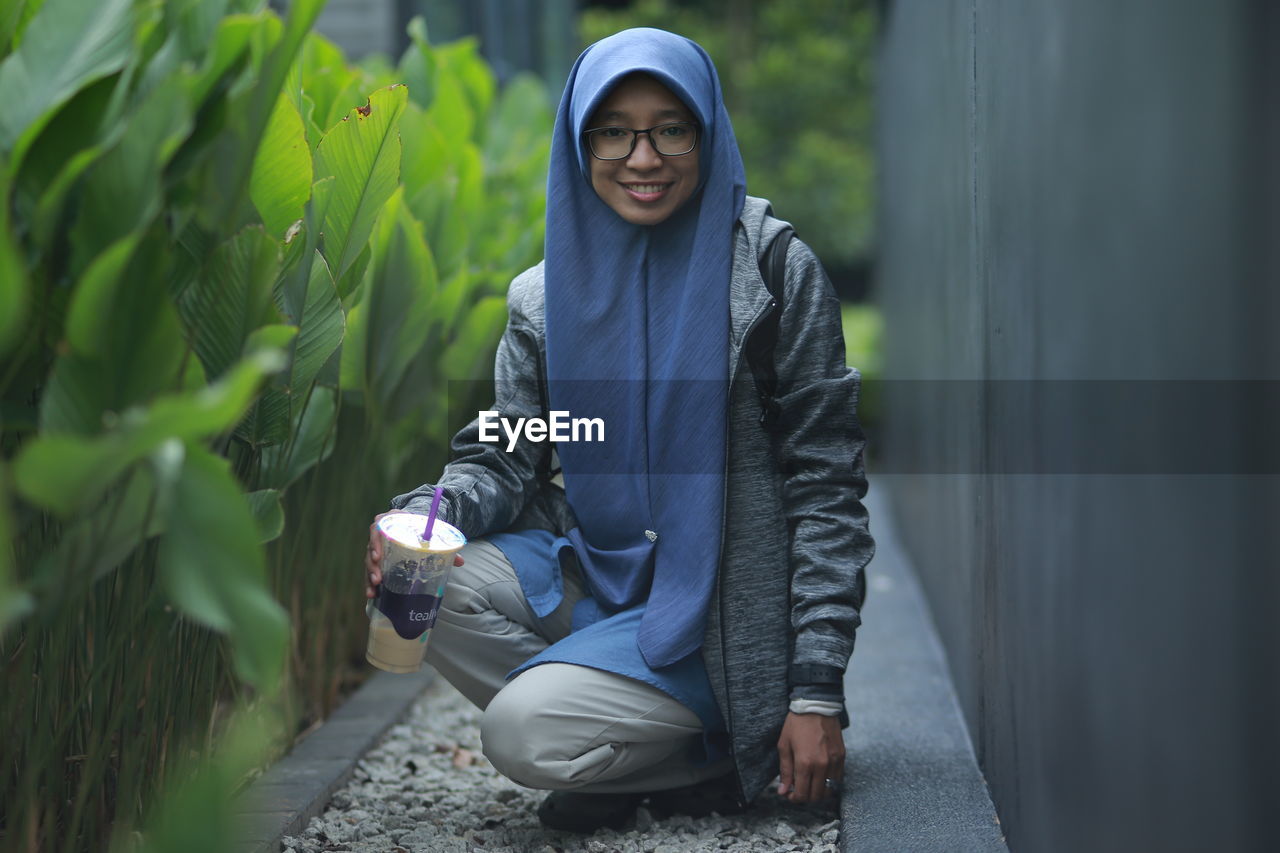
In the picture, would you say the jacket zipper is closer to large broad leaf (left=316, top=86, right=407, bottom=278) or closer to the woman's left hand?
the woman's left hand

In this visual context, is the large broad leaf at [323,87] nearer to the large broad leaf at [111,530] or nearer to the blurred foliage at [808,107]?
the large broad leaf at [111,530]

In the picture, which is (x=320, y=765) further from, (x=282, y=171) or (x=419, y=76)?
(x=419, y=76)

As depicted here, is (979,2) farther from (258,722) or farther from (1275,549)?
(258,722)

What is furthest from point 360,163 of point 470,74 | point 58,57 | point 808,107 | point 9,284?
point 808,107

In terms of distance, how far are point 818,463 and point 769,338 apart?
0.19 metres

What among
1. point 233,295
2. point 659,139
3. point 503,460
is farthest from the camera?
point 503,460

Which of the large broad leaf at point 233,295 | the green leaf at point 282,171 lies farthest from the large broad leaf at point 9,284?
the green leaf at point 282,171

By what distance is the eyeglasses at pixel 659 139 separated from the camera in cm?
200

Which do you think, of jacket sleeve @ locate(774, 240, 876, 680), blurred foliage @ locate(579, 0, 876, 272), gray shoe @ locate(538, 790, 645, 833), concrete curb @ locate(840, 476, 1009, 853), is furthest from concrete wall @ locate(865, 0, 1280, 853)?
blurred foliage @ locate(579, 0, 876, 272)

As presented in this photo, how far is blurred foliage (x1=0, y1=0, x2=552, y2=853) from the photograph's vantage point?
123cm

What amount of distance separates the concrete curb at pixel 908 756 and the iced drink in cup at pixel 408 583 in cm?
65

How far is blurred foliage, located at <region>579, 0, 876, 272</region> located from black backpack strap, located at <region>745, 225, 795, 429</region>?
1009cm

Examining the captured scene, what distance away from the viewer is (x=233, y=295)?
1.59 m

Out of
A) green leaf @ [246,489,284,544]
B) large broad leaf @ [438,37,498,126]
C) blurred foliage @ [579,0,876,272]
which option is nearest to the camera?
green leaf @ [246,489,284,544]
